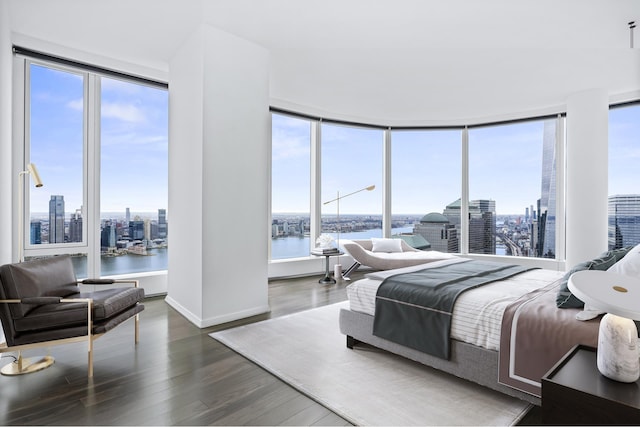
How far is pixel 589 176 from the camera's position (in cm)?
499

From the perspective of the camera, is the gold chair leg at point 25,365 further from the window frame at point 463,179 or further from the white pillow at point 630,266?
the white pillow at point 630,266

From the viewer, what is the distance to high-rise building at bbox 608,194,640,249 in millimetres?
5105

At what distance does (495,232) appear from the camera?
6.45 meters

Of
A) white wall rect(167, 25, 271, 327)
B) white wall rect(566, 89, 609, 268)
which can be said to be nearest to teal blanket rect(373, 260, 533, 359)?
white wall rect(167, 25, 271, 327)

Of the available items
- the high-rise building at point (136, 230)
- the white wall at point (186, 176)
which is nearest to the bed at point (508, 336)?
the white wall at point (186, 176)

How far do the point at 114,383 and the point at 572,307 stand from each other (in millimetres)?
2883

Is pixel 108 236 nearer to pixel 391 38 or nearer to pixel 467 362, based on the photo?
pixel 391 38

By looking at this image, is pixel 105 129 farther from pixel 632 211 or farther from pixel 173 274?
pixel 632 211

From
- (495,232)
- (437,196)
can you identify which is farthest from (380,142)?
(495,232)

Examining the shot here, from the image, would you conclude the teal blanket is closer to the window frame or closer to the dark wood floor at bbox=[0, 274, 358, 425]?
the dark wood floor at bbox=[0, 274, 358, 425]

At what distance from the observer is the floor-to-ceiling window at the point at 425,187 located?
22.3ft

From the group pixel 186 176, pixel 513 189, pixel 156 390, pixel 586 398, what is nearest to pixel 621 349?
pixel 586 398

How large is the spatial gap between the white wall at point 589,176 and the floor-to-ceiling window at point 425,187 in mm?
2022

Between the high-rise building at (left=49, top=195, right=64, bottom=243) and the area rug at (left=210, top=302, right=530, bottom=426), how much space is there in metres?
2.30
